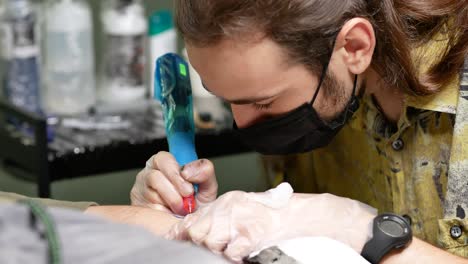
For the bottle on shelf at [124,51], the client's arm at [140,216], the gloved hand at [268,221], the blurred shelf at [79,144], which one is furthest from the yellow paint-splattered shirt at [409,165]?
the bottle on shelf at [124,51]

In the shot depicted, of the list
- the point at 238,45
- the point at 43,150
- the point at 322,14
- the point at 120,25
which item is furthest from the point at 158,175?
the point at 120,25

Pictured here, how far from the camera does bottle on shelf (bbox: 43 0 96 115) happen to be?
215cm

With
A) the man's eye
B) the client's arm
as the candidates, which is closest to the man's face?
the man's eye

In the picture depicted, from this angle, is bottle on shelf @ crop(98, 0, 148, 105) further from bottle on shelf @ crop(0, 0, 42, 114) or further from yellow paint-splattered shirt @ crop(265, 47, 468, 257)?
yellow paint-splattered shirt @ crop(265, 47, 468, 257)

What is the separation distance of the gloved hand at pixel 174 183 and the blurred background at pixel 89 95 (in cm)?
59

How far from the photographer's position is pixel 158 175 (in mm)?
1265

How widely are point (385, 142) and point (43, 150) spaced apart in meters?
0.81

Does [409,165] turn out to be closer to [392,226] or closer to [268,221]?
[392,226]

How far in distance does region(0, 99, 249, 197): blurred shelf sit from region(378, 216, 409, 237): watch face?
787 millimetres

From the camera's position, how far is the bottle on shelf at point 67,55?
2154 millimetres

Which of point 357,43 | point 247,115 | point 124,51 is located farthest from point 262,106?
point 124,51

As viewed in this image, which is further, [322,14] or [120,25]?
[120,25]

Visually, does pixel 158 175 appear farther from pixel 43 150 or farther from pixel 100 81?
pixel 100 81

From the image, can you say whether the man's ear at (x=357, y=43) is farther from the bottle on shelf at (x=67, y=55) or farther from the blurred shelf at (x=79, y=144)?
the bottle on shelf at (x=67, y=55)
